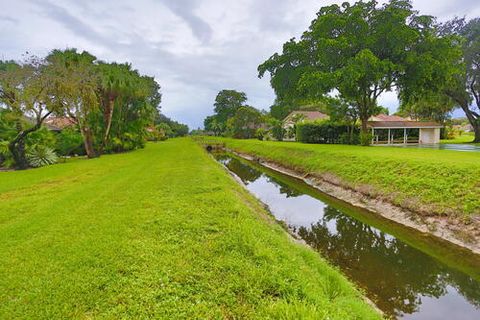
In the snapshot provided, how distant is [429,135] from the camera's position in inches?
1555

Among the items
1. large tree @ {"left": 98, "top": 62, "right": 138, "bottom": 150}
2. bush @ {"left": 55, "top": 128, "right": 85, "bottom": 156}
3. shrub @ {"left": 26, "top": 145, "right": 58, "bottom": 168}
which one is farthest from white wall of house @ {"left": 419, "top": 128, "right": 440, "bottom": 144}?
shrub @ {"left": 26, "top": 145, "right": 58, "bottom": 168}

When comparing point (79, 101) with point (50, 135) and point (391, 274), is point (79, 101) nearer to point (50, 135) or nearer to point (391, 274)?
point (50, 135)

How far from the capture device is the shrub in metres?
18.4

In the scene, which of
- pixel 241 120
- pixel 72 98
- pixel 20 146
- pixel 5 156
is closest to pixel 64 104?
pixel 72 98

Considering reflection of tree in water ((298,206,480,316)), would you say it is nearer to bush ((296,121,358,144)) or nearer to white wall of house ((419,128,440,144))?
bush ((296,121,358,144))

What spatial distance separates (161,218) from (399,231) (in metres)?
7.57

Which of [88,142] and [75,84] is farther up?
[75,84]

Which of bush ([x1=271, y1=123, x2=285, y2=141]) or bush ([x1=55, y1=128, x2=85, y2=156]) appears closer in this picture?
bush ([x1=55, y1=128, x2=85, y2=156])

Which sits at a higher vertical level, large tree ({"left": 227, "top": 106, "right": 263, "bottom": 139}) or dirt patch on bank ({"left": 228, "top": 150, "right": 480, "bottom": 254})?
large tree ({"left": 227, "top": 106, "right": 263, "bottom": 139})

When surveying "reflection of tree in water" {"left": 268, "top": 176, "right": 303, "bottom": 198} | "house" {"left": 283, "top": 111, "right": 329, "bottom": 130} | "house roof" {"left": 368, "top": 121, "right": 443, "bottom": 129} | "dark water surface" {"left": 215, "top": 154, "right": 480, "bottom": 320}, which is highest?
"house" {"left": 283, "top": 111, "right": 329, "bottom": 130}

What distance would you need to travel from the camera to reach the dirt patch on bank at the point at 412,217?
8.12 metres

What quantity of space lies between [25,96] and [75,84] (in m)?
3.05

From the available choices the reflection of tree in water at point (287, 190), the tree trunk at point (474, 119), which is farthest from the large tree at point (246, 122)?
the reflection of tree in water at point (287, 190)

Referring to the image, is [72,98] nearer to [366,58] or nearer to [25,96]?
[25,96]
